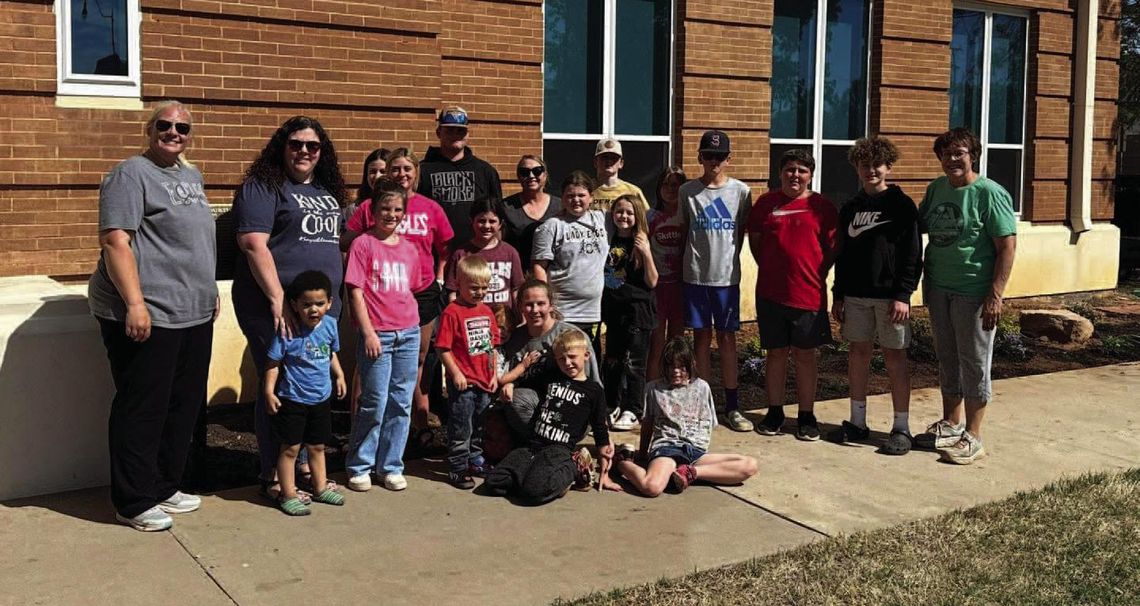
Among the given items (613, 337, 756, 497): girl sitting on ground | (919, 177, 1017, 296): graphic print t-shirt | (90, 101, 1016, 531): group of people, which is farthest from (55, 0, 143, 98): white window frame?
(919, 177, 1017, 296): graphic print t-shirt

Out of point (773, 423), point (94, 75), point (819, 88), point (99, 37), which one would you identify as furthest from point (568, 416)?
point (819, 88)

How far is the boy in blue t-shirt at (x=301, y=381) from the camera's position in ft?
16.7

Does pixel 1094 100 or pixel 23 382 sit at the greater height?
pixel 1094 100

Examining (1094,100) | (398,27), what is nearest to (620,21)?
(398,27)

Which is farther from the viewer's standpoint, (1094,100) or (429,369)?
(1094,100)

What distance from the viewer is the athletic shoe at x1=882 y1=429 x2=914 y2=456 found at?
6.48m

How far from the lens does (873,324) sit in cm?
658

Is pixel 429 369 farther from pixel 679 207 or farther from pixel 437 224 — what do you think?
pixel 679 207

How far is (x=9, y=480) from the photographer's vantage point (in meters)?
5.30

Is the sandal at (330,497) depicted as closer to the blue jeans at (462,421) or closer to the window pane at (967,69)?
the blue jeans at (462,421)

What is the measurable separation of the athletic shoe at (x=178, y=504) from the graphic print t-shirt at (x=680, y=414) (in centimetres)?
229

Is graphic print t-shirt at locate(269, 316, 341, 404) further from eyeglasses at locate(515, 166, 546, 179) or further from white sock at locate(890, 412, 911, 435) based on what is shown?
white sock at locate(890, 412, 911, 435)

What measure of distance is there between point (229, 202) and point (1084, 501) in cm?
547

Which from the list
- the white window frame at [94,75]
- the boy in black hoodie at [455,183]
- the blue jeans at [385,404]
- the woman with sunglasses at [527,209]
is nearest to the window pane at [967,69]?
the woman with sunglasses at [527,209]
